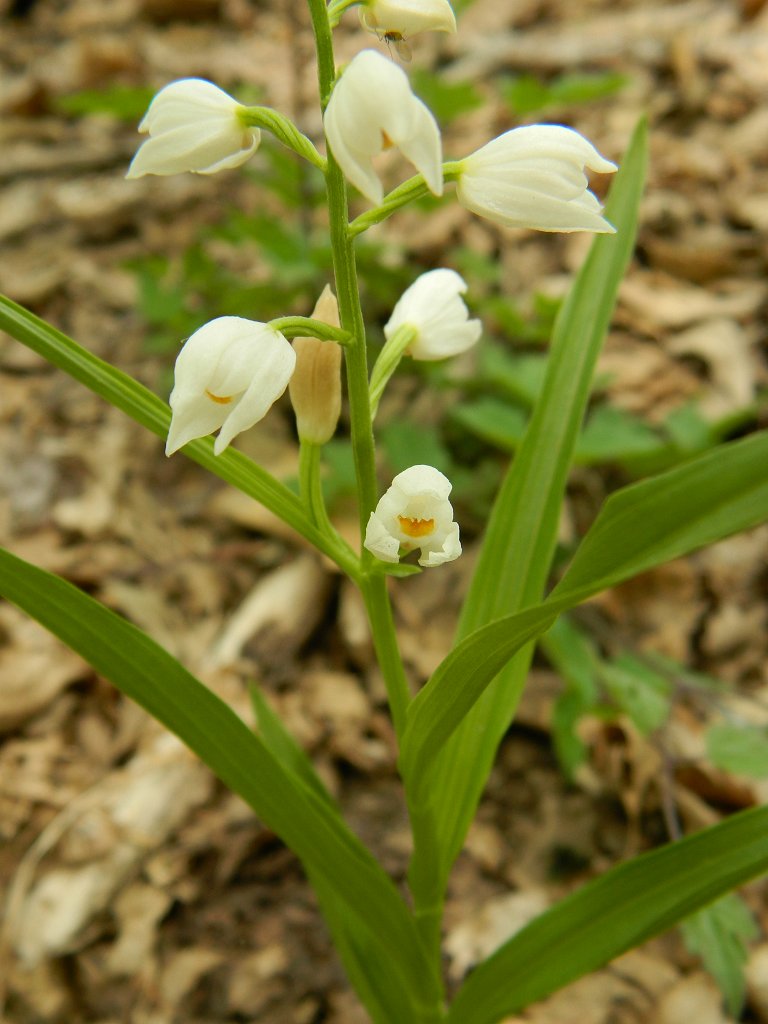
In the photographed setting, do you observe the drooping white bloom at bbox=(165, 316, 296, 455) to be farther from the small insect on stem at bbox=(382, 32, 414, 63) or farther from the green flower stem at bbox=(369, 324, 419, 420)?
the small insect on stem at bbox=(382, 32, 414, 63)

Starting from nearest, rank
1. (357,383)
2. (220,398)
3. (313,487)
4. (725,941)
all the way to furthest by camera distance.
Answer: (220,398) → (357,383) → (313,487) → (725,941)

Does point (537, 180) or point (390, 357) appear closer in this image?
point (537, 180)

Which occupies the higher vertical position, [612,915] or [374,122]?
[374,122]

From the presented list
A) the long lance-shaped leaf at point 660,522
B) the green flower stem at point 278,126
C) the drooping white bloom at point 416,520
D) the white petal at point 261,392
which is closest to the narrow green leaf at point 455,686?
the long lance-shaped leaf at point 660,522

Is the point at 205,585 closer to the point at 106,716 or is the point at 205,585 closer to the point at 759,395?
the point at 106,716

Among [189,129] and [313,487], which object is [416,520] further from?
[189,129]

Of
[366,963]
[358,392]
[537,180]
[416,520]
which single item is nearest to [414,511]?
[416,520]

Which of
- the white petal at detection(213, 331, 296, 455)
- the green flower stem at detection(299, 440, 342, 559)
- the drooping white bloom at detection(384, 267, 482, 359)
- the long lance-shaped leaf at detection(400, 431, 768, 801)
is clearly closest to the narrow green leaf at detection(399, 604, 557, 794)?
the long lance-shaped leaf at detection(400, 431, 768, 801)

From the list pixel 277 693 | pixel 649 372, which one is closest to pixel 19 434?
pixel 277 693
